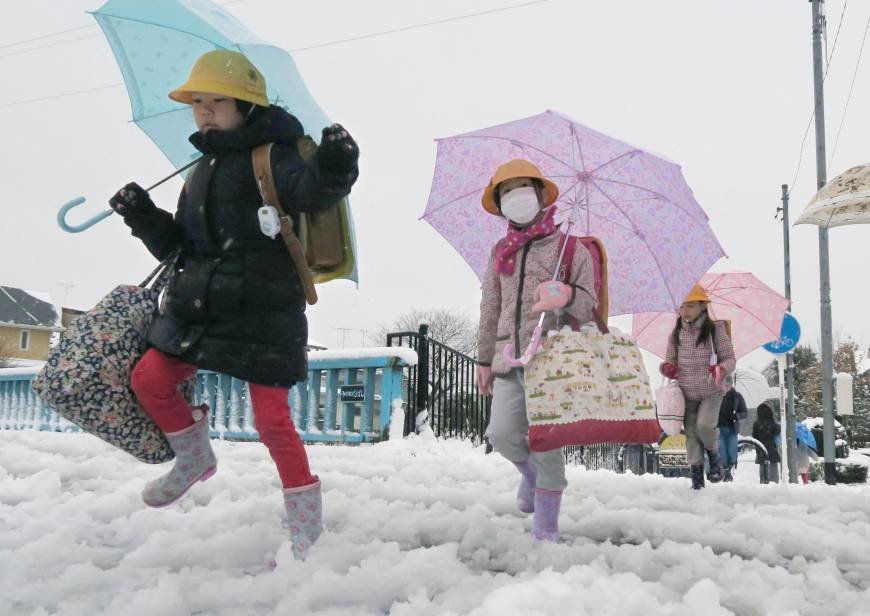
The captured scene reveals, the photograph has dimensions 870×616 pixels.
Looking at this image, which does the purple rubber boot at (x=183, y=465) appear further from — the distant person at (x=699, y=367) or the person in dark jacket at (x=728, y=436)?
the person in dark jacket at (x=728, y=436)

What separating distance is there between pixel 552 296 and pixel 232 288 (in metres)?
1.36

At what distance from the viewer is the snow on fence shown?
29.2 feet

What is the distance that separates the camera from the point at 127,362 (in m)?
2.99

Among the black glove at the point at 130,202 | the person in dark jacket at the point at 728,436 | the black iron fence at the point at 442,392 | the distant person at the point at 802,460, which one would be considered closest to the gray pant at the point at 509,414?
the black glove at the point at 130,202

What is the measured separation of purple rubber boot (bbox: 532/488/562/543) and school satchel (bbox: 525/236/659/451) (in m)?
0.27

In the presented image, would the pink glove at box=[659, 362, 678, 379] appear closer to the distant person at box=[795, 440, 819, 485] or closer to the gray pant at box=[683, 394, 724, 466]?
the gray pant at box=[683, 394, 724, 466]

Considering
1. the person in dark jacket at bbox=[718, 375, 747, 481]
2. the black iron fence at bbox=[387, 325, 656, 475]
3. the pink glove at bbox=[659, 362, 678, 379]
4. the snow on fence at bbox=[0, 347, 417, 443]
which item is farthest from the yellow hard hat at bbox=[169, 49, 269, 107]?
the person in dark jacket at bbox=[718, 375, 747, 481]

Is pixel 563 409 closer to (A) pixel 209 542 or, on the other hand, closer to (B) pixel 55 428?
(A) pixel 209 542

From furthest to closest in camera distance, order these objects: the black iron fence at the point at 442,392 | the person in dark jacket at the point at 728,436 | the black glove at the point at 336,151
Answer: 1. the black iron fence at the point at 442,392
2. the person in dark jacket at the point at 728,436
3. the black glove at the point at 336,151

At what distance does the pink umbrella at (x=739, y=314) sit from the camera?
26.5ft

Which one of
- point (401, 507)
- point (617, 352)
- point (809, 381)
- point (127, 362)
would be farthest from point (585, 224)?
point (809, 381)

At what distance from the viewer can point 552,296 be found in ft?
11.0

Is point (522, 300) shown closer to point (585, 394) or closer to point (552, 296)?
point (552, 296)

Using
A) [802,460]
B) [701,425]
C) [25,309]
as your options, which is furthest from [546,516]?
[25,309]
